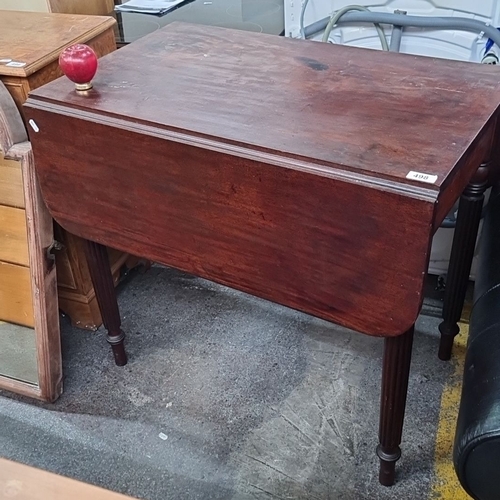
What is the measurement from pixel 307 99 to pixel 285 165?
218 millimetres

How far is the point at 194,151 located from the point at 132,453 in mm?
780

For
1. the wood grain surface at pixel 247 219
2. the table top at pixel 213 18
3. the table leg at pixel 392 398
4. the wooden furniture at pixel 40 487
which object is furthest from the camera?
the table top at pixel 213 18

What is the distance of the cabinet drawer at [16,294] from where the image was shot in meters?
1.51

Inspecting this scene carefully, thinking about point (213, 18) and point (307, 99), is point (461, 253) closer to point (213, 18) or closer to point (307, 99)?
point (307, 99)

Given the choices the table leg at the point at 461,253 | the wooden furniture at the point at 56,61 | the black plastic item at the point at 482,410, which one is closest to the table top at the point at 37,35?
the wooden furniture at the point at 56,61

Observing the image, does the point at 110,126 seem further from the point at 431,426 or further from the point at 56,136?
the point at 431,426

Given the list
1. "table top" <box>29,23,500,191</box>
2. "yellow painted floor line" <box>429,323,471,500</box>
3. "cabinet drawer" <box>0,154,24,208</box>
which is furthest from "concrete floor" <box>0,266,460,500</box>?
"table top" <box>29,23,500,191</box>

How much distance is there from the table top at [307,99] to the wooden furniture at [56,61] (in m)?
0.17

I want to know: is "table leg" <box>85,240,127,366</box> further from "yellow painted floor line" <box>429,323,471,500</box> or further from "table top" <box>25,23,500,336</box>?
"yellow painted floor line" <box>429,323,471,500</box>

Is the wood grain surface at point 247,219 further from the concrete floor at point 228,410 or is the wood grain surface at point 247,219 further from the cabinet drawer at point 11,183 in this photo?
the concrete floor at point 228,410

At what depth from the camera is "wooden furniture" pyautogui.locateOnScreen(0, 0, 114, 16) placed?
1597mm

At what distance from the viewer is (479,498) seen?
0.95 m

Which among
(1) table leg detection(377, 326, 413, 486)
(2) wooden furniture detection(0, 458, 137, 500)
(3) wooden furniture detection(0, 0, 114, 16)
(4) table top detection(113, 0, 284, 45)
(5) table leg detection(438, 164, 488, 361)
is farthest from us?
(4) table top detection(113, 0, 284, 45)

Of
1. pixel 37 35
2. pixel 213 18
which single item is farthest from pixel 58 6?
pixel 213 18
